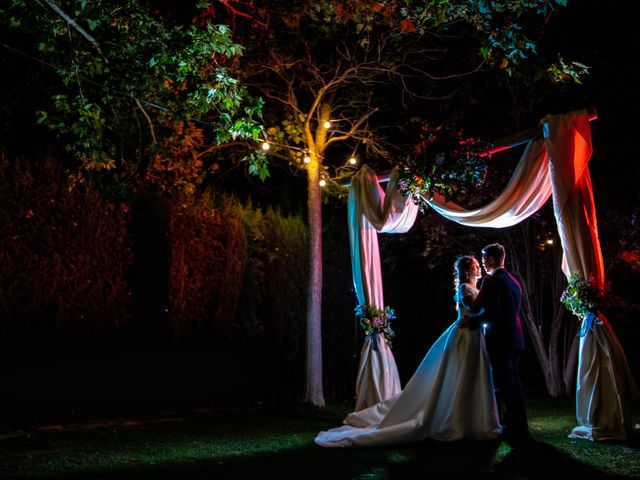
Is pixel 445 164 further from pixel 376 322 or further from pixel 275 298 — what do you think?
pixel 275 298

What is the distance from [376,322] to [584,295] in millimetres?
3372

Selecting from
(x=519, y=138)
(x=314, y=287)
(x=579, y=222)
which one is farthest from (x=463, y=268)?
(x=314, y=287)

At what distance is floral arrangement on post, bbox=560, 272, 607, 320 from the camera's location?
6.39 metres

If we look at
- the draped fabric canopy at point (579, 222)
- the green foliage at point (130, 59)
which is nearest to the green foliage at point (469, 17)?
the draped fabric canopy at point (579, 222)

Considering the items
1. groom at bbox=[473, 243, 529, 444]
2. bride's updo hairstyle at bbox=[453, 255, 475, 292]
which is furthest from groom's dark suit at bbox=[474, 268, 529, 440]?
bride's updo hairstyle at bbox=[453, 255, 475, 292]

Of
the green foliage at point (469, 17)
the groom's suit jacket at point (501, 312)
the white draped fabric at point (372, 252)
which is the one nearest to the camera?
the groom's suit jacket at point (501, 312)

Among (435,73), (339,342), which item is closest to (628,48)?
(435,73)

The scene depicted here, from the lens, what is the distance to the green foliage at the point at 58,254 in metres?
8.01

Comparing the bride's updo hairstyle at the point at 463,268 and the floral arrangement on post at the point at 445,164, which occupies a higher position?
the floral arrangement on post at the point at 445,164

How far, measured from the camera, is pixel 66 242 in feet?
27.9

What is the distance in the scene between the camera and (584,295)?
6434mm

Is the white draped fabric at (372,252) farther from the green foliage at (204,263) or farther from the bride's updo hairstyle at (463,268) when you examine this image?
the green foliage at (204,263)

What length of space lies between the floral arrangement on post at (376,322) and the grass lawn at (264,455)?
4.47 ft

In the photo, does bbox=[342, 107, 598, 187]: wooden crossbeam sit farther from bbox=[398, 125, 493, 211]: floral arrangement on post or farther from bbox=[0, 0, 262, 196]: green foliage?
bbox=[0, 0, 262, 196]: green foliage
